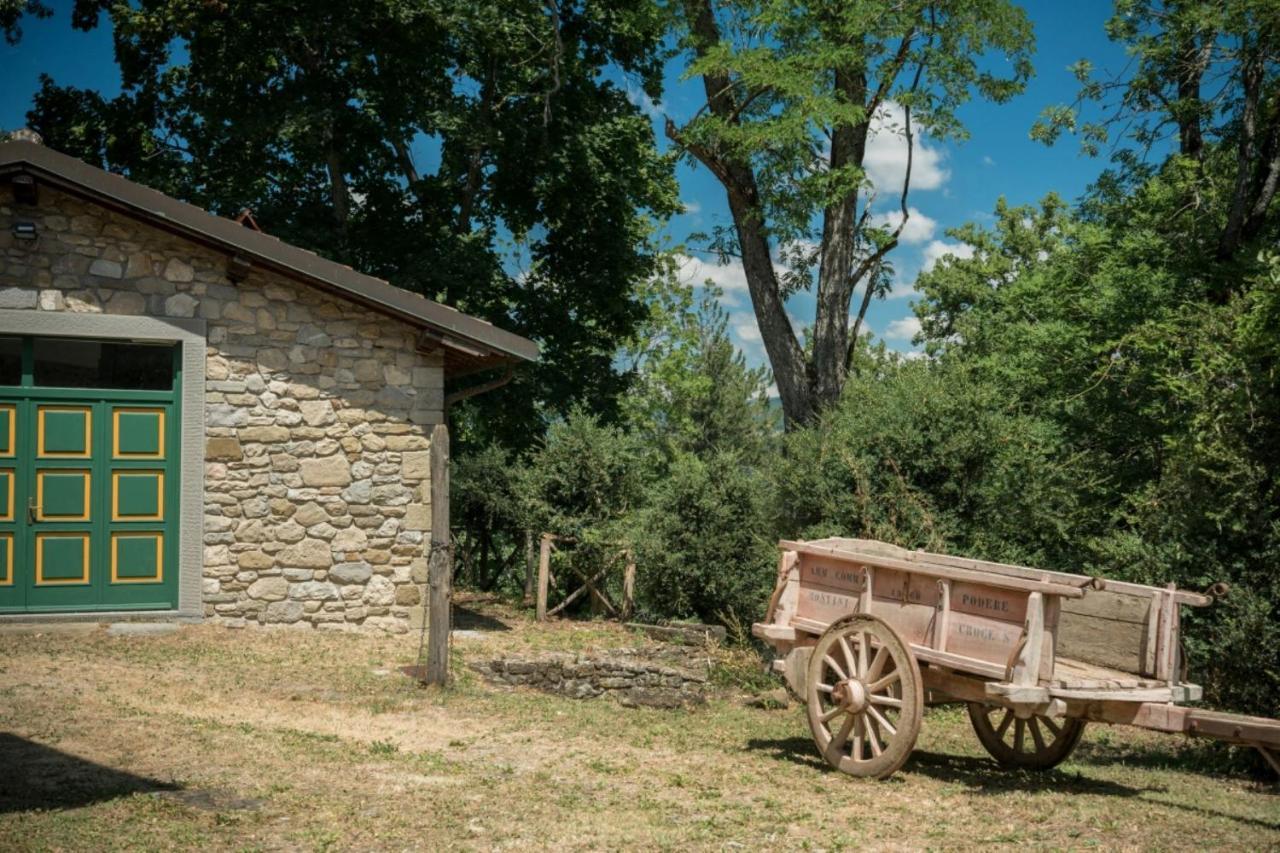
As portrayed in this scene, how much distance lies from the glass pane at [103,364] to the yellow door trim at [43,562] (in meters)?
1.47

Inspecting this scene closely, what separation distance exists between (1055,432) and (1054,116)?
224 inches

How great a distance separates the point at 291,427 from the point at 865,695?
23.8ft

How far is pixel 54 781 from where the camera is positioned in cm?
644

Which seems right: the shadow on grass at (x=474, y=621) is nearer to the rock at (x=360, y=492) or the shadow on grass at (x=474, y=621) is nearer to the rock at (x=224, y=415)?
the rock at (x=360, y=492)

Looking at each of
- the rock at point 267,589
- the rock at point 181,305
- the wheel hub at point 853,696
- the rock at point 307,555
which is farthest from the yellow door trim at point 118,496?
the wheel hub at point 853,696

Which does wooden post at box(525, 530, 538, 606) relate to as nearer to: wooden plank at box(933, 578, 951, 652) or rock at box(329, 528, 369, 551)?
rock at box(329, 528, 369, 551)

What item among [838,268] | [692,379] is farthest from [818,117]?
[692,379]

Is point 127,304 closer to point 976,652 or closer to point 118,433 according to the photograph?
point 118,433

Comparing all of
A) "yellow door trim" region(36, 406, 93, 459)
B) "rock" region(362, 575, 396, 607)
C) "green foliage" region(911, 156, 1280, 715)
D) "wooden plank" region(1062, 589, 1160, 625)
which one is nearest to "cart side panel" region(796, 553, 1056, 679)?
"wooden plank" region(1062, 589, 1160, 625)

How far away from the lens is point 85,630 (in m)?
11.2

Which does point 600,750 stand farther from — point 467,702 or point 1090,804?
point 1090,804

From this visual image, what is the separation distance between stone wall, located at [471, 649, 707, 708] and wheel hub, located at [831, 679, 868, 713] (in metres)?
3.52

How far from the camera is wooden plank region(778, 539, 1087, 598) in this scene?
20.4ft

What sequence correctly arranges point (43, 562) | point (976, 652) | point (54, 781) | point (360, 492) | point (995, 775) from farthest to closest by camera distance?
point (360, 492)
point (43, 562)
point (995, 775)
point (976, 652)
point (54, 781)
